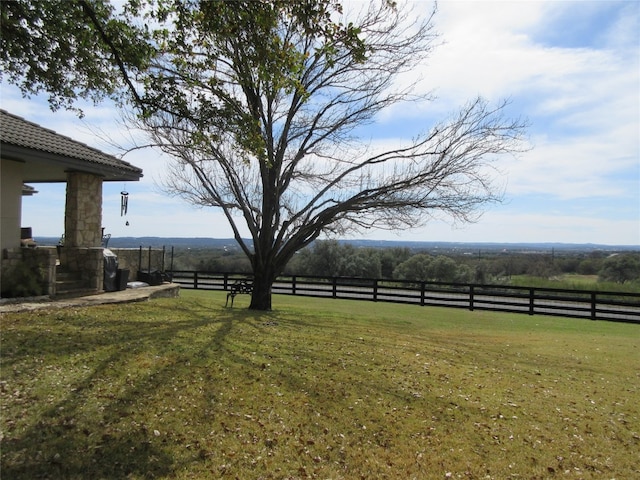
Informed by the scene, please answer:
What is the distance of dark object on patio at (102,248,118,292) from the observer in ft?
37.0

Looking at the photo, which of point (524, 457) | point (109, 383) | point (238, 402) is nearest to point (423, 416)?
point (524, 457)

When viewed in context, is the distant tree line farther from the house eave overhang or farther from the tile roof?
the tile roof

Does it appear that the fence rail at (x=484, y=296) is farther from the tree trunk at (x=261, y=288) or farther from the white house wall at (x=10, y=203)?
the white house wall at (x=10, y=203)

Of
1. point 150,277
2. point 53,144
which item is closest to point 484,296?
point 150,277

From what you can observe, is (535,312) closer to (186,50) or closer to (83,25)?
(186,50)

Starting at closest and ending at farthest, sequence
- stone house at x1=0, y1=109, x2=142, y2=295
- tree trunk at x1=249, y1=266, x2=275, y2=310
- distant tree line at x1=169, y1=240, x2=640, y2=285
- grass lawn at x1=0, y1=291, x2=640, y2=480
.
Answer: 1. grass lawn at x1=0, y1=291, x2=640, y2=480
2. stone house at x1=0, y1=109, x2=142, y2=295
3. tree trunk at x1=249, y1=266, x2=275, y2=310
4. distant tree line at x1=169, y1=240, x2=640, y2=285

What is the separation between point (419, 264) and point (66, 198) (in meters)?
23.0

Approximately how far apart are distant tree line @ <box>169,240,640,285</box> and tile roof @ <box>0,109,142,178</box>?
15.7 meters

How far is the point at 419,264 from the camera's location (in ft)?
98.8

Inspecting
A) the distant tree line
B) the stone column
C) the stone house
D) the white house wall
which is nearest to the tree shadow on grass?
the stone house

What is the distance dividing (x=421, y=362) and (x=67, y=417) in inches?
194

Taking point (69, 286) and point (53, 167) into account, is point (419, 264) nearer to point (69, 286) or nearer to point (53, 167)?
point (69, 286)

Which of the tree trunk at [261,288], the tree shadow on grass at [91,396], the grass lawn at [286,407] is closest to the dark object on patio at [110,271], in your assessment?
the grass lawn at [286,407]

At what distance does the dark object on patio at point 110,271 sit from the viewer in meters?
11.3
